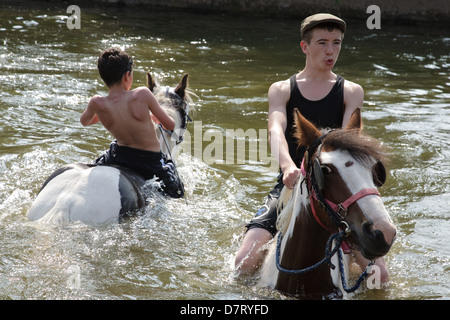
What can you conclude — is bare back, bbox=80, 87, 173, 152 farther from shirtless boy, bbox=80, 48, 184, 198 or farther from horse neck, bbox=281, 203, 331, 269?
horse neck, bbox=281, 203, 331, 269

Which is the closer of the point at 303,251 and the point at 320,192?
the point at 320,192

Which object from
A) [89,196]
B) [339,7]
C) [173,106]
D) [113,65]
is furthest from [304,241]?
[339,7]

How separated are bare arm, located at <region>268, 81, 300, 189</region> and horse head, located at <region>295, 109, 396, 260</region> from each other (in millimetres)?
188

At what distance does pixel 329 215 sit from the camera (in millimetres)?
3285

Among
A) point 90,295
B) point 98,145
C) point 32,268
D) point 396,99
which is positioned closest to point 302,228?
point 90,295

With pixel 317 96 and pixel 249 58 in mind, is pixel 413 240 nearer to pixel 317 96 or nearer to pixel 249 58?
pixel 317 96

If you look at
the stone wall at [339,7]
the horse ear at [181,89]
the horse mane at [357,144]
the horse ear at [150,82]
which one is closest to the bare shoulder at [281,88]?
the horse mane at [357,144]

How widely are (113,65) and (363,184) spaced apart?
2.86 m

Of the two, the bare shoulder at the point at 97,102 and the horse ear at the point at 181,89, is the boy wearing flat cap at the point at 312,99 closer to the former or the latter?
the bare shoulder at the point at 97,102

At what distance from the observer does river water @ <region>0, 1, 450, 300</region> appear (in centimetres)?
471

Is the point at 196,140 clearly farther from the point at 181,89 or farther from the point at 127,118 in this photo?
the point at 127,118

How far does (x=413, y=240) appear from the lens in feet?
18.4

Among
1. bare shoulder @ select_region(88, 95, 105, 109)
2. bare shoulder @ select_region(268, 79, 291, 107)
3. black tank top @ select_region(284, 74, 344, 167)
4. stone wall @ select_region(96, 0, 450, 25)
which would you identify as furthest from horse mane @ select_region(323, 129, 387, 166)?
stone wall @ select_region(96, 0, 450, 25)

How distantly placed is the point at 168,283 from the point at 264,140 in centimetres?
416
